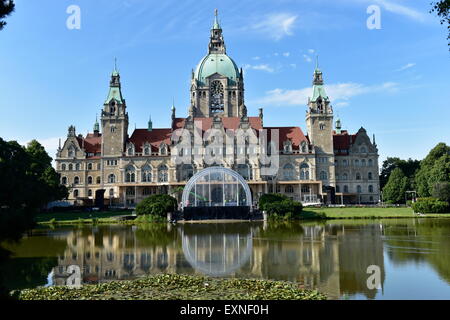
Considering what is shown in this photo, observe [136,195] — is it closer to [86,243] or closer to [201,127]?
[201,127]

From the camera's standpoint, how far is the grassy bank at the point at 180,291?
13.5 metres

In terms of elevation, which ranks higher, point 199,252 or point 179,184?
point 179,184

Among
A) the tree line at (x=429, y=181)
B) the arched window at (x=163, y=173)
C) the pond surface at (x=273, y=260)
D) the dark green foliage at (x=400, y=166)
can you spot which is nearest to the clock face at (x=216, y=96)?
the arched window at (x=163, y=173)

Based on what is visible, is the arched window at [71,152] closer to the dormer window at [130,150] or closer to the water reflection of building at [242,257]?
the dormer window at [130,150]

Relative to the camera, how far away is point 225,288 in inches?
589

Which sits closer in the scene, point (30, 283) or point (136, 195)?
point (30, 283)

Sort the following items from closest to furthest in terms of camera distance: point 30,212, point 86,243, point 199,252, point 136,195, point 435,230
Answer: point 30,212
point 199,252
point 86,243
point 435,230
point 136,195

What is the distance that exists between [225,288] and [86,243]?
1737 centimetres

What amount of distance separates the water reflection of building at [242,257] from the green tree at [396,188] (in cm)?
4148

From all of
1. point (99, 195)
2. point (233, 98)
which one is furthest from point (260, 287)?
point (233, 98)

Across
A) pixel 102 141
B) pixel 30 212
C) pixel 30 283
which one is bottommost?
pixel 30 283

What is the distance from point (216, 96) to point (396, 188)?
1437 inches
